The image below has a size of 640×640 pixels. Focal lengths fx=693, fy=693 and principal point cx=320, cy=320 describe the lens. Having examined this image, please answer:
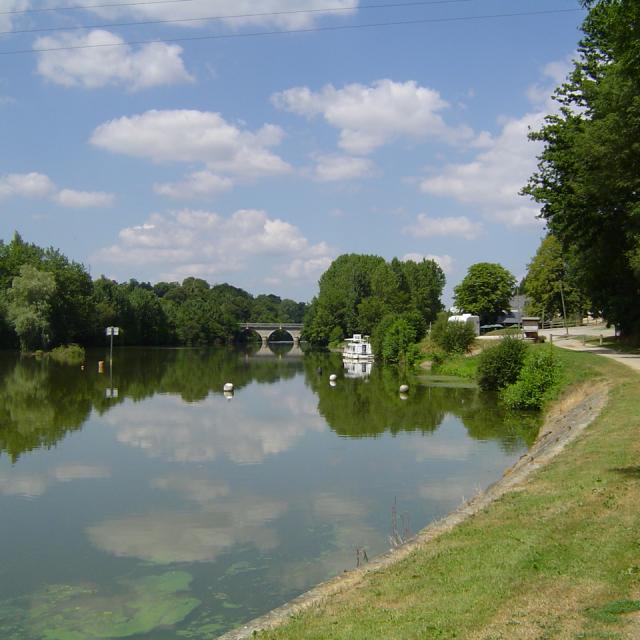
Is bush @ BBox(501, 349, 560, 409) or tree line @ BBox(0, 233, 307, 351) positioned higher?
tree line @ BBox(0, 233, 307, 351)

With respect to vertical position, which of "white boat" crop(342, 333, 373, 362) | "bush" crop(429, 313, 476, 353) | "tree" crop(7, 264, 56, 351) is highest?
"tree" crop(7, 264, 56, 351)

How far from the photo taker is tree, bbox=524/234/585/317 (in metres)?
82.4

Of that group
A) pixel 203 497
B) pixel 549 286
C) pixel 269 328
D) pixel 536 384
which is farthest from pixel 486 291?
pixel 203 497

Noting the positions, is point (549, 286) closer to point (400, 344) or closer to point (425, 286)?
point (400, 344)

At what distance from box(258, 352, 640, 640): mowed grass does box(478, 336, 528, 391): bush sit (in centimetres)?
2663

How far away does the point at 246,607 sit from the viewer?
1065cm

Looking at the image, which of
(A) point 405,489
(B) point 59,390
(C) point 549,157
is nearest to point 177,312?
(B) point 59,390

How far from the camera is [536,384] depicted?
32969mm

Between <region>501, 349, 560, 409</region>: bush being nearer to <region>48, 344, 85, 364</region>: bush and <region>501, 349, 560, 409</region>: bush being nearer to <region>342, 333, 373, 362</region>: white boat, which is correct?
<region>342, 333, 373, 362</region>: white boat

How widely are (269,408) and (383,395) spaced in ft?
28.4

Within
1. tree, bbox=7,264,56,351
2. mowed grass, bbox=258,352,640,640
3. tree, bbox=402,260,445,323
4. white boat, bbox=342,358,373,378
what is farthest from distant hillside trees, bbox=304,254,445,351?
mowed grass, bbox=258,352,640,640

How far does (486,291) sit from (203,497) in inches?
3438

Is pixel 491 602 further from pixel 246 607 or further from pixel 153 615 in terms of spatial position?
pixel 153 615

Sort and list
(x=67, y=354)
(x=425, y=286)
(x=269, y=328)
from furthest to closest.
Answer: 1. (x=269, y=328)
2. (x=425, y=286)
3. (x=67, y=354)
